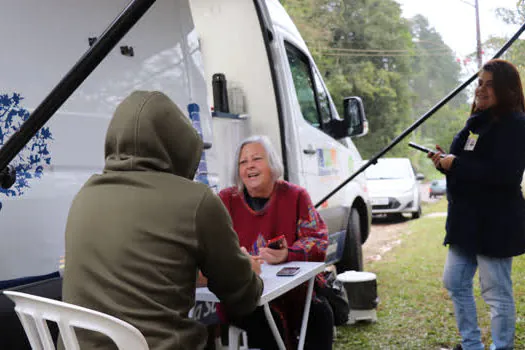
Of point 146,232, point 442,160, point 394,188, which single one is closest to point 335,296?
point 442,160

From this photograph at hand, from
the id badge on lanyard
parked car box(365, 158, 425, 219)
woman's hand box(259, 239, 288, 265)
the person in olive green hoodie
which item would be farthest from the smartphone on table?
parked car box(365, 158, 425, 219)

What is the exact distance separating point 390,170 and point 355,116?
9054mm

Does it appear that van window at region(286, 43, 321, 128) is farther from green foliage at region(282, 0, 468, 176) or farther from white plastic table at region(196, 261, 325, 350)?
green foliage at region(282, 0, 468, 176)

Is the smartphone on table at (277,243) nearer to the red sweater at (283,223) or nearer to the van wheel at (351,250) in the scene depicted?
the red sweater at (283,223)

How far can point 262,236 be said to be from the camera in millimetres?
2822

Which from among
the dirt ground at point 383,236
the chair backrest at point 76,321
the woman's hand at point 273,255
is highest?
the chair backrest at point 76,321

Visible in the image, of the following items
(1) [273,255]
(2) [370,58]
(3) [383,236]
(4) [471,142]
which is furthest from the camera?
(2) [370,58]

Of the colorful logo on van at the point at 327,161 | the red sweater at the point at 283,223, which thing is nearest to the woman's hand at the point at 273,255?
the red sweater at the point at 283,223

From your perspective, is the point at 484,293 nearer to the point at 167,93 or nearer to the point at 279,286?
the point at 279,286

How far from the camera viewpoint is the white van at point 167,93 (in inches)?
82.1

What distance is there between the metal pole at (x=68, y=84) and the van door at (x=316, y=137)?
8.44ft

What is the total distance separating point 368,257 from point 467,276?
5065 mm

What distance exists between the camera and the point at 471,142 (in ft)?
10.1

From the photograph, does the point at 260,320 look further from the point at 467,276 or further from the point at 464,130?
the point at 464,130
